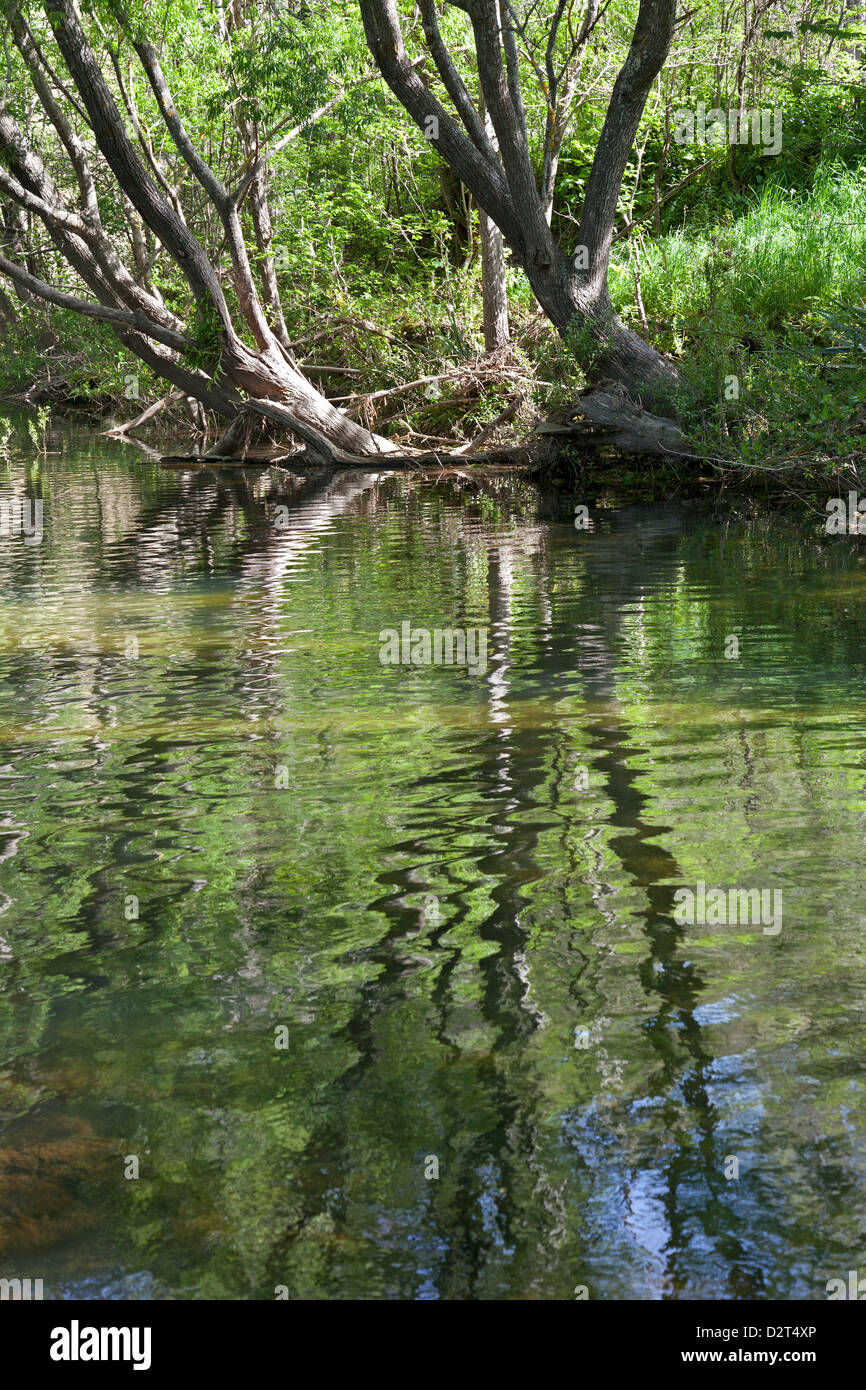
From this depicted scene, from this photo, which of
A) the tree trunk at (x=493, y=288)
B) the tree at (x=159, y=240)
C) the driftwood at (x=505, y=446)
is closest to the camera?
the driftwood at (x=505, y=446)

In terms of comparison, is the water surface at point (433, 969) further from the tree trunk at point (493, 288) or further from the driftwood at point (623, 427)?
the tree trunk at point (493, 288)

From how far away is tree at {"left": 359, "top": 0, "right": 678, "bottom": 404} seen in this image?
16469mm

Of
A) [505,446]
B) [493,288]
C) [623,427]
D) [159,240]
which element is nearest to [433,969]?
[623,427]

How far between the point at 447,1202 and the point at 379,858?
1989 millimetres

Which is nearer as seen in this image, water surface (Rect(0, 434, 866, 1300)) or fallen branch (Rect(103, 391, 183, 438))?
water surface (Rect(0, 434, 866, 1300))

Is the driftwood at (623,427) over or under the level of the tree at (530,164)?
under

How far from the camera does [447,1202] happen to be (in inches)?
119

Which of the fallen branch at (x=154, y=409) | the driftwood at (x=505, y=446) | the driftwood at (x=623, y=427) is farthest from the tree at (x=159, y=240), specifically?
the driftwood at (x=623, y=427)

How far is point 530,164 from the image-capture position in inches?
687

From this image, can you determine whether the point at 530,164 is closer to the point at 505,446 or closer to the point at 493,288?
the point at 505,446

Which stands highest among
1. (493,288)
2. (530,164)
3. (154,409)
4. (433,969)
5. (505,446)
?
(530,164)

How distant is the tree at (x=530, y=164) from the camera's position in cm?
1647

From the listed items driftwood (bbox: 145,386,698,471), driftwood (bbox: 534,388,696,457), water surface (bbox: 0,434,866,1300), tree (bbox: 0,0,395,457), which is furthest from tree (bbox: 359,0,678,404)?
water surface (bbox: 0,434,866,1300)

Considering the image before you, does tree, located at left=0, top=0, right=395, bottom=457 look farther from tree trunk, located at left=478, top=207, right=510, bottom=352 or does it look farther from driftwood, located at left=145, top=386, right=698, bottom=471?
tree trunk, located at left=478, top=207, right=510, bottom=352
